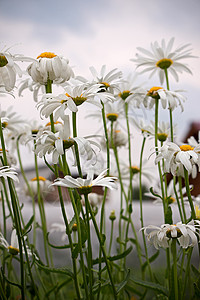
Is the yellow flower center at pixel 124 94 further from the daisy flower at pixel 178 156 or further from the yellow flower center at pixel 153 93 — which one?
the daisy flower at pixel 178 156

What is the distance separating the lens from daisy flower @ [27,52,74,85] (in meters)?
0.43

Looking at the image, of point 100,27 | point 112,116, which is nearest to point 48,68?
point 112,116

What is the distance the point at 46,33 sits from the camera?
0.98 m

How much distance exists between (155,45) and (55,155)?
324 millimetres

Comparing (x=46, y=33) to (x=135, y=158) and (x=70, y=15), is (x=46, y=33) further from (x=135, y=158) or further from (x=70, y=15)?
(x=135, y=158)

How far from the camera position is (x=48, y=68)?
431 mm

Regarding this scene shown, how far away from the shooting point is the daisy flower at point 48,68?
430 mm

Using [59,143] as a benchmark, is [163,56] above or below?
above

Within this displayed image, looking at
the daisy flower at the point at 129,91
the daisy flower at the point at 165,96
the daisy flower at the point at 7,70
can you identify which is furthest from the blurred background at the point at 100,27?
the daisy flower at the point at 7,70

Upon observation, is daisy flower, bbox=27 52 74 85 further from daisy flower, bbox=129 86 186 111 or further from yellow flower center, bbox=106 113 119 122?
yellow flower center, bbox=106 113 119 122

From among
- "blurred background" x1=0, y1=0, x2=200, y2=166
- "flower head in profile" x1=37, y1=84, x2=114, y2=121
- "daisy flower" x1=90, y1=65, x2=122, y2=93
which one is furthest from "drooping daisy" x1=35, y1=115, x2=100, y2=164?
"blurred background" x1=0, y1=0, x2=200, y2=166

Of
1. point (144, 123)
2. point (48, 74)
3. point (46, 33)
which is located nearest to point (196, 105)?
point (144, 123)

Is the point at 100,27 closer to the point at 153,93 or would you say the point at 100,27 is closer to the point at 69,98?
the point at 153,93

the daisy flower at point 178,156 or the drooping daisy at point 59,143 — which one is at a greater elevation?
the drooping daisy at point 59,143
